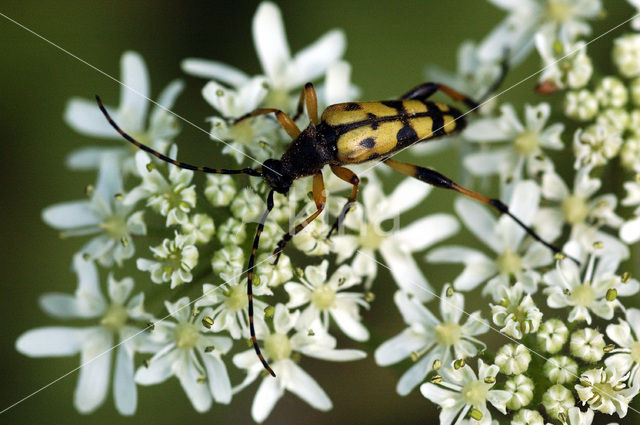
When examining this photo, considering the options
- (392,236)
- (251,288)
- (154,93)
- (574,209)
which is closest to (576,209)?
(574,209)

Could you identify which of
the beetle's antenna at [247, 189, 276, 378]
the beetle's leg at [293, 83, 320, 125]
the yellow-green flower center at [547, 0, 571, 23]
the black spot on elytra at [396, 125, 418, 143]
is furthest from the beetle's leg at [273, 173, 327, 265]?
the yellow-green flower center at [547, 0, 571, 23]

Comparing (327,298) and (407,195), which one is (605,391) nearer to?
(327,298)

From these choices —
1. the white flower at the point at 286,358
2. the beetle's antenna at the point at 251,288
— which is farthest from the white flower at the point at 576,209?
the beetle's antenna at the point at 251,288

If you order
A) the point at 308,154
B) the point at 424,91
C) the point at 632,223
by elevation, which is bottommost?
the point at 632,223

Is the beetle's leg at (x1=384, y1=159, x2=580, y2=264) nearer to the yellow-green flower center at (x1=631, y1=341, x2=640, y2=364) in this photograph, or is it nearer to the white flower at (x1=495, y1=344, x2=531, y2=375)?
the yellow-green flower center at (x1=631, y1=341, x2=640, y2=364)

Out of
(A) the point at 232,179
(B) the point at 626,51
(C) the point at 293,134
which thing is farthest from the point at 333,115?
(B) the point at 626,51
